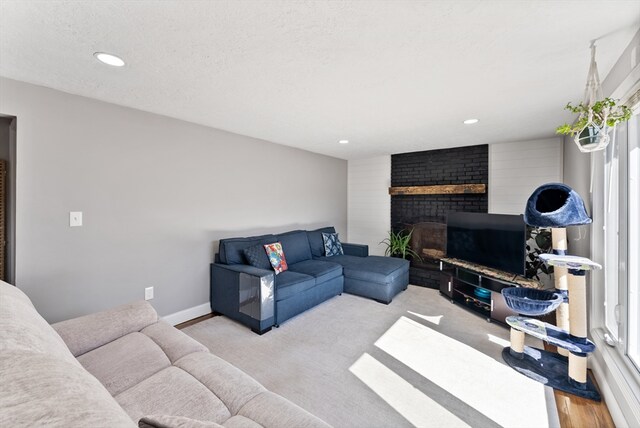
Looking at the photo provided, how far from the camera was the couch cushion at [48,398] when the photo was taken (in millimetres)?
528

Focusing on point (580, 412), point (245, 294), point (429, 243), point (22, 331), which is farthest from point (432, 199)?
point (22, 331)

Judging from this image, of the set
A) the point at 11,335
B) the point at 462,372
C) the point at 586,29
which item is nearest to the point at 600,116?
the point at 586,29

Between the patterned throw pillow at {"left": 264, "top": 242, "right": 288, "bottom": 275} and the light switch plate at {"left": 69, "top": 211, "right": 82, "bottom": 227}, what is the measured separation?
1.83m

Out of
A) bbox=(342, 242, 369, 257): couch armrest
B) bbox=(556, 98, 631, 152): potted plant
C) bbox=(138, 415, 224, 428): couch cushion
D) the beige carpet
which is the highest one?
bbox=(556, 98, 631, 152): potted plant

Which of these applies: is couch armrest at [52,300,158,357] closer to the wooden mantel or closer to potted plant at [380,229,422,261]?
potted plant at [380,229,422,261]

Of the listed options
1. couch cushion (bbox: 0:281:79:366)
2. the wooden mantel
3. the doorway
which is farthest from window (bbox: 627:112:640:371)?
the doorway

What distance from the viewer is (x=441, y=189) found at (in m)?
4.42

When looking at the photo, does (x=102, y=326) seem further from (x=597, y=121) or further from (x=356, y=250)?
(x=356, y=250)

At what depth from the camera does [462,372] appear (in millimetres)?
2189

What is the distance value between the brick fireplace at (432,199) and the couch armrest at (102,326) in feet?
13.1

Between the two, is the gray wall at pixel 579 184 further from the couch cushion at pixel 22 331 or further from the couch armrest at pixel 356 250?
the couch cushion at pixel 22 331

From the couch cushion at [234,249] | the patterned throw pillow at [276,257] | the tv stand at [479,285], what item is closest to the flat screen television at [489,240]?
the tv stand at [479,285]

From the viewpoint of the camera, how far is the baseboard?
2967 mm

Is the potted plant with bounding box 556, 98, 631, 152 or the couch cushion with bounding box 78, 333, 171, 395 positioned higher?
the potted plant with bounding box 556, 98, 631, 152
